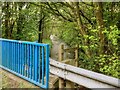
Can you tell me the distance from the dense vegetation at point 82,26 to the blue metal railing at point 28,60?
1483 mm

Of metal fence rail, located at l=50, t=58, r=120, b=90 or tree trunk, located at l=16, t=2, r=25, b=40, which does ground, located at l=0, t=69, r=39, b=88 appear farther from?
tree trunk, located at l=16, t=2, r=25, b=40

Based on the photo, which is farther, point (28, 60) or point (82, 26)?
point (82, 26)

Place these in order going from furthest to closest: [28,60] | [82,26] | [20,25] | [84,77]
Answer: [20,25] → [82,26] → [28,60] → [84,77]

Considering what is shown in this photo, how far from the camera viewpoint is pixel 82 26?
7305 mm

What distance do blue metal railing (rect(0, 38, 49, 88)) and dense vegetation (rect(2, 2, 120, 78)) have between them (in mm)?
1483

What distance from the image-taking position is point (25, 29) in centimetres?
1398

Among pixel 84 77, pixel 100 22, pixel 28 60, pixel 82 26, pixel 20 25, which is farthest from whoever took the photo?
pixel 20 25

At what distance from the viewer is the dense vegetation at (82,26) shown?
5977mm

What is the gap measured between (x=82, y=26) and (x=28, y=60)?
2.24m

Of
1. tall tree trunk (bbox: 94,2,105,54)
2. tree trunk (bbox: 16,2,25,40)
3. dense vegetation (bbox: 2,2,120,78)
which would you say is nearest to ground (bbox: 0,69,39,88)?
dense vegetation (bbox: 2,2,120,78)

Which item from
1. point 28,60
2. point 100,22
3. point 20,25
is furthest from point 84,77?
point 20,25

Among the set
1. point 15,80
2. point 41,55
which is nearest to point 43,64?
point 41,55

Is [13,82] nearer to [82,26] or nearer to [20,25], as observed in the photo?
[82,26]

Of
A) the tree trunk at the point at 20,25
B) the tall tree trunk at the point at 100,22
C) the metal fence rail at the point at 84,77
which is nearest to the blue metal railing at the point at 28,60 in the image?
the metal fence rail at the point at 84,77
